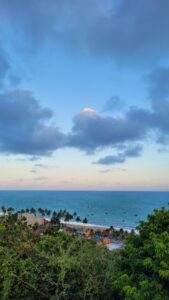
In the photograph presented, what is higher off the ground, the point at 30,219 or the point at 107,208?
the point at 30,219

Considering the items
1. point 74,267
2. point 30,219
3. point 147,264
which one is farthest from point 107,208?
point 147,264

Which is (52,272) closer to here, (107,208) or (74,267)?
(74,267)

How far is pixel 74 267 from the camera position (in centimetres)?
411

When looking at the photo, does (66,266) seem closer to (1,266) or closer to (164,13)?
(1,266)

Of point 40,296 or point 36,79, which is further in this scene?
point 36,79

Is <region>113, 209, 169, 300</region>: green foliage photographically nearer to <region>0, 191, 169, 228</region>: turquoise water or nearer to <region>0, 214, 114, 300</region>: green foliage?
<region>0, 214, 114, 300</region>: green foliage

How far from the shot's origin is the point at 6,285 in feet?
12.7

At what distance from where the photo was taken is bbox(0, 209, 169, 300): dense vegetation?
3676 mm

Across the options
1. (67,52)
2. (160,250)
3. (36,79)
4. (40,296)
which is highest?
(67,52)

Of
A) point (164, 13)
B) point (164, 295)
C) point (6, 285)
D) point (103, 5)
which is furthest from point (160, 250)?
point (164, 13)

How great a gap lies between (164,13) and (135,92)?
4.53 meters

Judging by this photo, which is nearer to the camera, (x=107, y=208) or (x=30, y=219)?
(x=30, y=219)

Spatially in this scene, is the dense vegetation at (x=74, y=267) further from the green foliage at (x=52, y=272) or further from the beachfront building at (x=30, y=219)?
the beachfront building at (x=30, y=219)

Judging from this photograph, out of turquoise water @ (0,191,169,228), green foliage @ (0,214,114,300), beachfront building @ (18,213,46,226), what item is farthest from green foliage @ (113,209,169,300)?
turquoise water @ (0,191,169,228)
